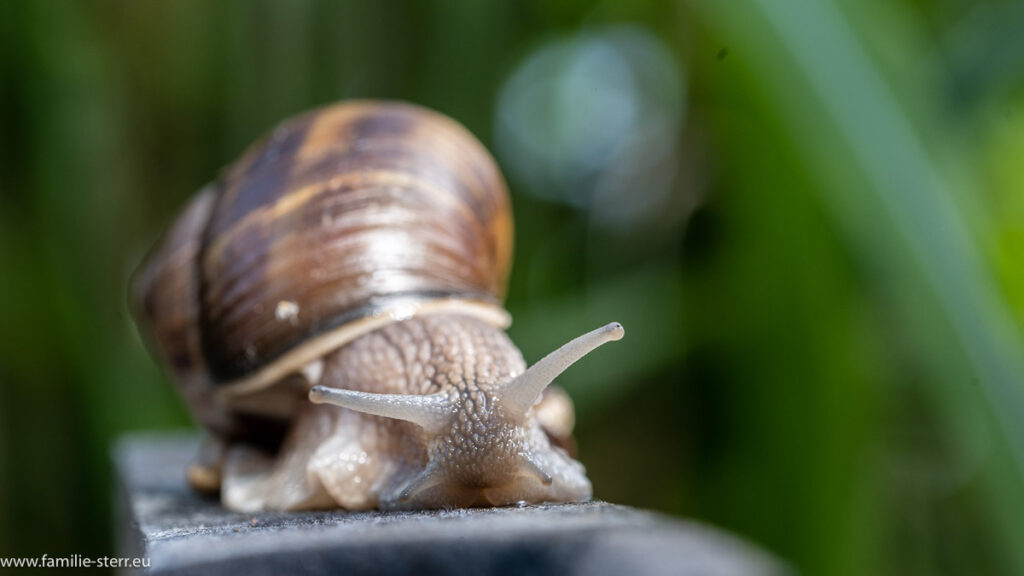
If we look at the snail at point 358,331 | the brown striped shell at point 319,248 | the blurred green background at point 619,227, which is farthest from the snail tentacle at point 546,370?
the blurred green background at point 619,227

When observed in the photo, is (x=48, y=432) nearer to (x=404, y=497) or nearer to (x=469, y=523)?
(x=404, y=497)

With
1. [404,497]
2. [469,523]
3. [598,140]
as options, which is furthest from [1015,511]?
[598,140]

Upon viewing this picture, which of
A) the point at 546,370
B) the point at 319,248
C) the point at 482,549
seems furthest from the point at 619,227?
the point at 482,549

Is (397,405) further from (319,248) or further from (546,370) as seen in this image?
(319,248)

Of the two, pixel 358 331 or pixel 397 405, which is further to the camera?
pixel 358 331

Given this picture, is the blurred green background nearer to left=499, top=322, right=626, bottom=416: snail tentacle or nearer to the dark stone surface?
left=499, top=322, right=626, bottom=416: snail tentacle

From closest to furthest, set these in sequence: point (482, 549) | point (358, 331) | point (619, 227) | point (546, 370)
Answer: point (482, 549) → point (546, 370) → point (358, 331) → point (619, 227)
